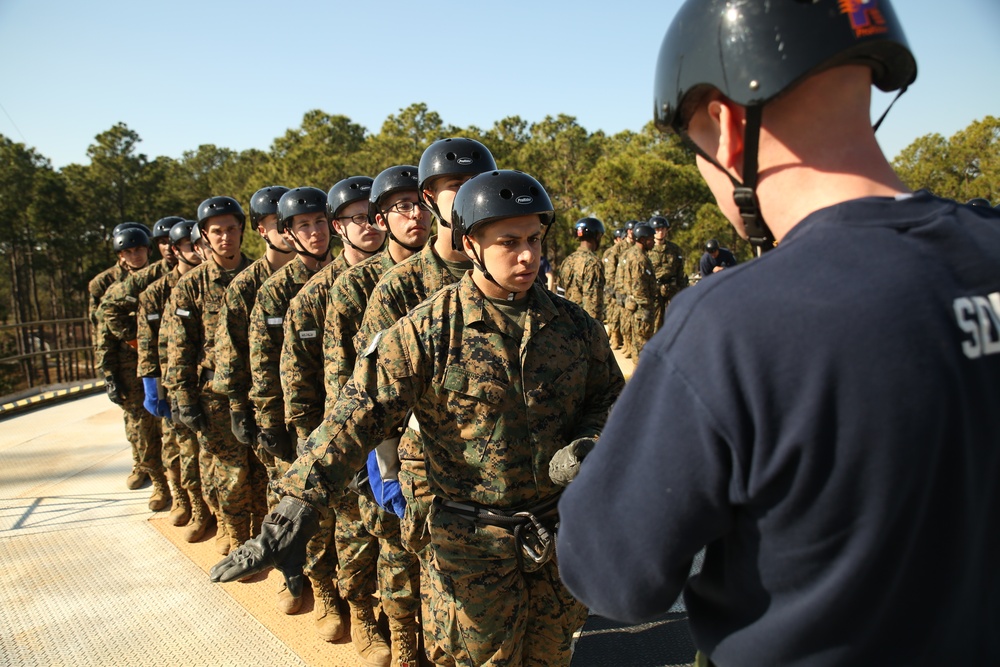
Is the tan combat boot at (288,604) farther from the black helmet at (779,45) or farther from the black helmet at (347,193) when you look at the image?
the black helmet at (779,45)

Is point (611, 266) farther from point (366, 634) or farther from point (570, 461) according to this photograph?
point (570, 461)

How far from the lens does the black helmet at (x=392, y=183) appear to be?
4598 millimetres

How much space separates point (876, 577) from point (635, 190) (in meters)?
26.0

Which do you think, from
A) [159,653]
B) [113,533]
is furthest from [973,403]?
[113,533]

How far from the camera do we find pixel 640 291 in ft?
44.3

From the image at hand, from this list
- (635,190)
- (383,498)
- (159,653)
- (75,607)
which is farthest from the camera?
(635,190)

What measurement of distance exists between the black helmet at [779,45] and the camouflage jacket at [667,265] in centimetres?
1375

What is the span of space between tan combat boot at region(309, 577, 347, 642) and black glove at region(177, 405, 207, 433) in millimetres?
1836

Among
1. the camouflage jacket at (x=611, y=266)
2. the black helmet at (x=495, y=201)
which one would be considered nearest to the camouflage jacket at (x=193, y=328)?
the black helmet at (x=495, y=201)

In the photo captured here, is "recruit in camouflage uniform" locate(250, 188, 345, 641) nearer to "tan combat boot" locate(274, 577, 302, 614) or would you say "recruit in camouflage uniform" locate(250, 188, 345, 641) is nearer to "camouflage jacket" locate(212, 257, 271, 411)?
"tan combat boot" locate(274, 577, 302, 614)

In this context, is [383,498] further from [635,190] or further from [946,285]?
[635,190]

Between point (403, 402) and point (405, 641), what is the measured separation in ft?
6.70

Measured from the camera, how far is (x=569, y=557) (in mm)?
1279

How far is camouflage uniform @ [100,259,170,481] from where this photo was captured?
24.4 ft
